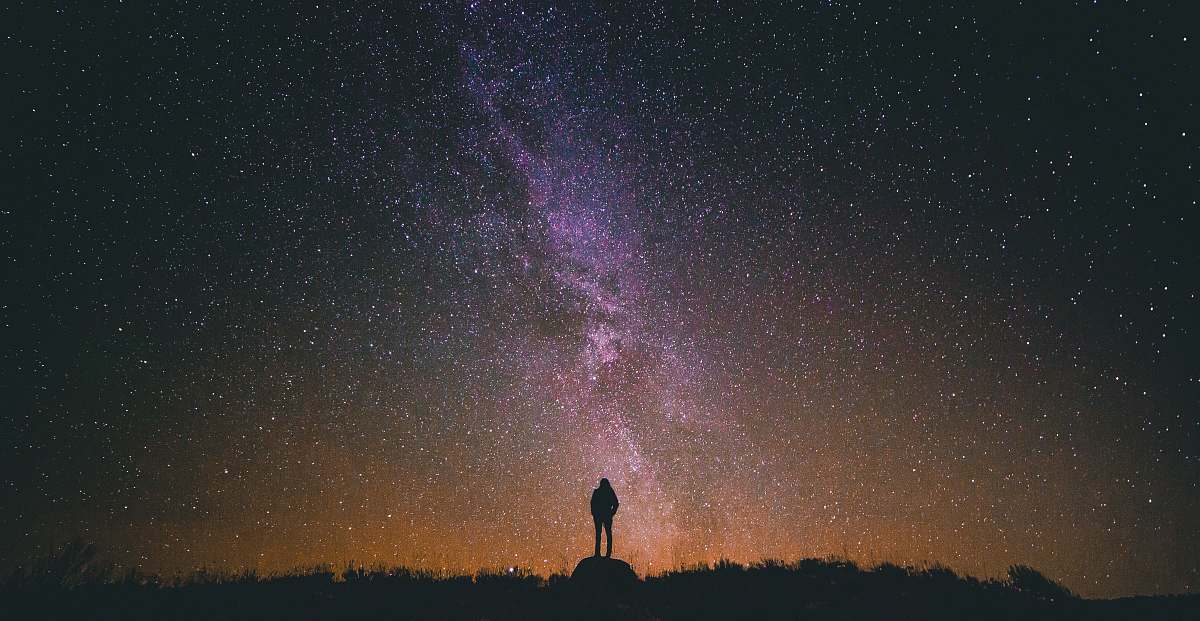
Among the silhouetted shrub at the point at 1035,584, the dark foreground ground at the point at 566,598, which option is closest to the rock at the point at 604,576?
the dark foreground ground at the point at 566,598

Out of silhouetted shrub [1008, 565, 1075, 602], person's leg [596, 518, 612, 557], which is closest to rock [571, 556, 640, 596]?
person's leg [596, 518, 612, 557]

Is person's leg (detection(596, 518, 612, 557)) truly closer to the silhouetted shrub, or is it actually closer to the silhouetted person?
the silhouetted person

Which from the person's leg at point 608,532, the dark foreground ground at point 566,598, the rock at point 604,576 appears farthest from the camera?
the person's leg at point 608,532

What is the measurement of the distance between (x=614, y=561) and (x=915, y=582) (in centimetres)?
539

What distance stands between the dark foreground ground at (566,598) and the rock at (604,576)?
0.17ft

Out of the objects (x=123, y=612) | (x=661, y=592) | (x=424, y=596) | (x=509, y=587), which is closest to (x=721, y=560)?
(x=661, y=592)

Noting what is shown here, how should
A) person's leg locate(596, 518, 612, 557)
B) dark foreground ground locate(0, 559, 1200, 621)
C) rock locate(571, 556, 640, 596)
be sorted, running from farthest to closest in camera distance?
person's leg locate(596, 518, 612, 557)
rock locate(571, 556, 640, 596)
dark foreground ground locate(0, 559, 1200, 621)

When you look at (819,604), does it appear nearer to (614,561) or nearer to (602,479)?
(614,561)

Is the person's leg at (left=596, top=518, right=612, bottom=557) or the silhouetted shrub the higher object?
the person's leg at (left=596, top=518, right=612, bottom=557)

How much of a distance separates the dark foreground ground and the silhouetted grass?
0.02m

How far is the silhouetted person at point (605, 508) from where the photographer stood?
11016mm

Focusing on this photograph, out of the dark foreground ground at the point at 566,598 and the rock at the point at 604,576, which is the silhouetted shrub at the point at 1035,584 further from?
the rock at the point at 604,576

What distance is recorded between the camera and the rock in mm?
9055

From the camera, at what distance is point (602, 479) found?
446 inches
